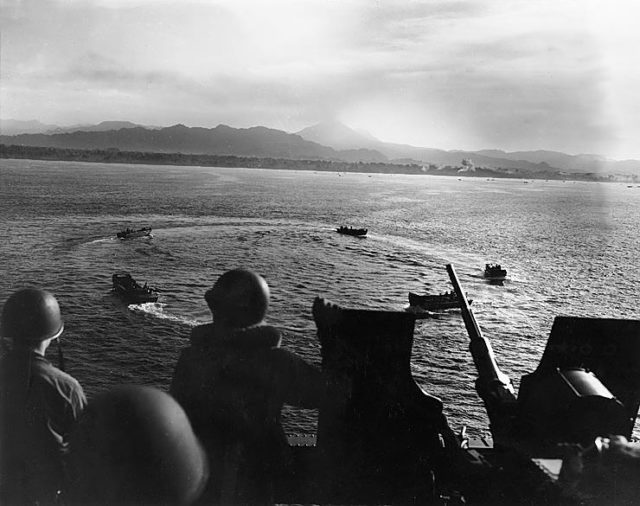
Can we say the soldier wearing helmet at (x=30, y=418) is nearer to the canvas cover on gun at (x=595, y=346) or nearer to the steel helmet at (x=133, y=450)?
the steel helmet at (x=133, y=450)

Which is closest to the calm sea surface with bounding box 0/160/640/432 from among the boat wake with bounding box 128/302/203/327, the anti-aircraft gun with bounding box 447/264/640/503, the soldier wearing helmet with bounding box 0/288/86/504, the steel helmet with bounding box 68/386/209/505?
the boat wake with bounding box 128/302/203/327

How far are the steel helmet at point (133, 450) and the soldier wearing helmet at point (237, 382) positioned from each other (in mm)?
890

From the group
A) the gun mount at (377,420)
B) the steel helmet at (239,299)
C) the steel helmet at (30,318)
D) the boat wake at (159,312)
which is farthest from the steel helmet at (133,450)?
the boat wake at (159,312)

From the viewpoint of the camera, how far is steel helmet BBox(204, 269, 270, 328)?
11.6 feet

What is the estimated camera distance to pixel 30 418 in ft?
11.3

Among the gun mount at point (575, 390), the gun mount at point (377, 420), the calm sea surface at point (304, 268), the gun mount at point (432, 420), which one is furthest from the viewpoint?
the calm sea surface at point (304, 268)

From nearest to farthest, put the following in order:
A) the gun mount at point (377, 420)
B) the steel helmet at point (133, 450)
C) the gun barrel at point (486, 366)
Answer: the steel helmet at point (133, 450) → the gun mount at point (377, 420) → the gun barrel at point (486, 366)

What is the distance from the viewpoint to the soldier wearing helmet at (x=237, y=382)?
3.48 metres

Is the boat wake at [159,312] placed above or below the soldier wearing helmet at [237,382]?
below

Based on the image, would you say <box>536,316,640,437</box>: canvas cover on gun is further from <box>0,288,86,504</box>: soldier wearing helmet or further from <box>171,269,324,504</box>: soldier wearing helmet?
<box>0,288,86,504</box>: soldier wearing helmet

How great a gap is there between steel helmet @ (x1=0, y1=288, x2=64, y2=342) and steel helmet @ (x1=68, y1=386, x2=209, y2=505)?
1.29 m

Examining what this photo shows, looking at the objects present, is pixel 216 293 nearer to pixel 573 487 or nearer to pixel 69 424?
pixel 69 424

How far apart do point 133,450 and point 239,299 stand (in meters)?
1.24

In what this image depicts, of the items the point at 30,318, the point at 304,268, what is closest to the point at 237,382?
the point at 30,318
